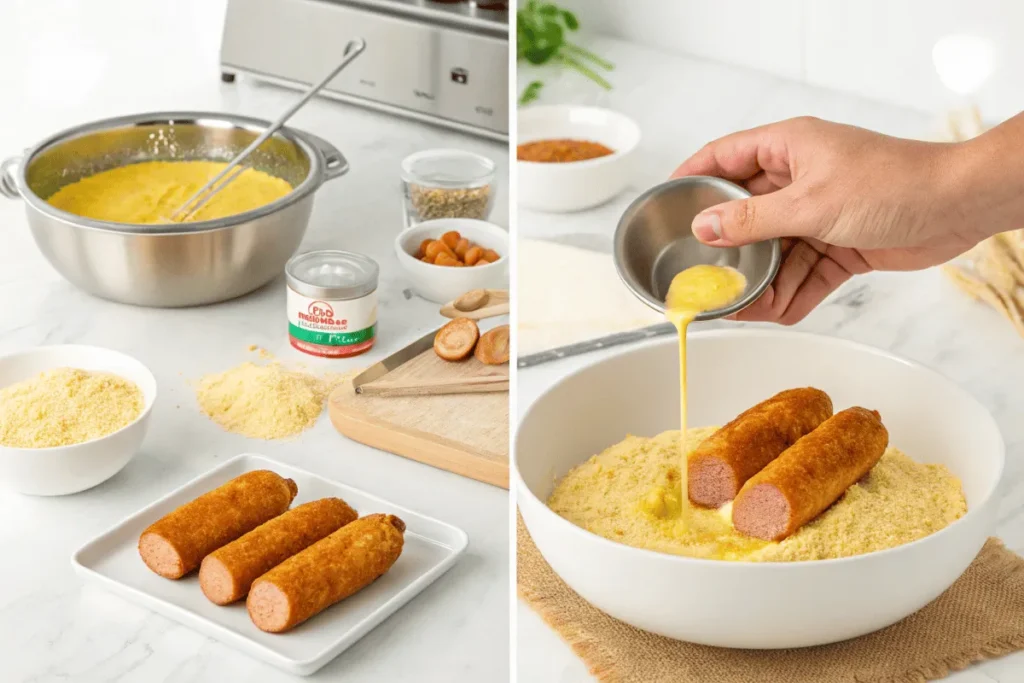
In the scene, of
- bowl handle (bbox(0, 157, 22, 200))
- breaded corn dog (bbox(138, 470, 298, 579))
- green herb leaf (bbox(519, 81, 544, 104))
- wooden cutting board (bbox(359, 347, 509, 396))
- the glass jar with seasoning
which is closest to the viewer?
breaded corn dog (bbox(138, 470, 298, 579))

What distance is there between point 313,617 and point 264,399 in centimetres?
46

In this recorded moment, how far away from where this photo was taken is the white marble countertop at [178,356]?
3.48 ft

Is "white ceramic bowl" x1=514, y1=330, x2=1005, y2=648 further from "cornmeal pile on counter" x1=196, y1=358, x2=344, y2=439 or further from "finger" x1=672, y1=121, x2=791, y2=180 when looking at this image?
"cornmeal pile on counter" x1=196, y1=358, x2=344, y2=439

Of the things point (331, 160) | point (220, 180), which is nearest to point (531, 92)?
point (331, 160)

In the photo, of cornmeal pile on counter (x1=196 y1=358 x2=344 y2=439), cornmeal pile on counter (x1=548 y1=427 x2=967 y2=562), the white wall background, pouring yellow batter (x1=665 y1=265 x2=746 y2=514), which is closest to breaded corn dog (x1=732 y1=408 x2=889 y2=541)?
cornmeal pile on counter (x1=548 y1=427 x2=967 y2=562)

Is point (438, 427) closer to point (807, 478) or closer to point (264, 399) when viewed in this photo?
point (264, 399)

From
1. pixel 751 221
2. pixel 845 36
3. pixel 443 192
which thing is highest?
pixel 751 221

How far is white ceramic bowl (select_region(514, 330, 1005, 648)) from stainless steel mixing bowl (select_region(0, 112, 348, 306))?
2.14 ft

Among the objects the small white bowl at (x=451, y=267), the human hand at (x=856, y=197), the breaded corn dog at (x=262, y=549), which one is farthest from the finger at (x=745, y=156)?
the breaded corn dog at (x=262, y=549)

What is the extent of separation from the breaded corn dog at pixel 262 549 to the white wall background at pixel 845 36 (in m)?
1.79

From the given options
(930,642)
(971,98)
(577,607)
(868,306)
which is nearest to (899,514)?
(930,642)

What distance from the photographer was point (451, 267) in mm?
1748

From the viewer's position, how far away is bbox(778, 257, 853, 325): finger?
1491mm

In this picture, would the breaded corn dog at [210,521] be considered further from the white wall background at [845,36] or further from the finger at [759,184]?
the white wall background at [845,36]
